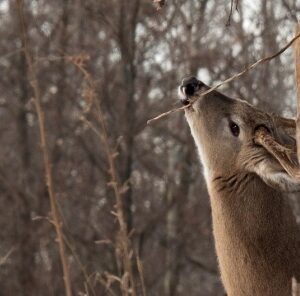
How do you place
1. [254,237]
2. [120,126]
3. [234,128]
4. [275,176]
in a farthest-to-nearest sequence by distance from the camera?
[120,126] < [234,128] < [254,237] < [275,176]

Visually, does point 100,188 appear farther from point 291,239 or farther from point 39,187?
point 291,239

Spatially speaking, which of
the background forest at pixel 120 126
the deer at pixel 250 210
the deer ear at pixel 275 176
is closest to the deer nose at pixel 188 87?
the deer at pixel 250 210

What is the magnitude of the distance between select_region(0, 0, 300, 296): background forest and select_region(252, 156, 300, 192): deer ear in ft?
25.7

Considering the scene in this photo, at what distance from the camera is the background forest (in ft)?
46.2

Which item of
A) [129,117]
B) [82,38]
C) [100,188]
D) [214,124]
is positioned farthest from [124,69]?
[214,124]

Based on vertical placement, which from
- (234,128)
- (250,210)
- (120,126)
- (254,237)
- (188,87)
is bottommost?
(254,237)

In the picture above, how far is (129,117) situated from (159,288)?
3.58 m

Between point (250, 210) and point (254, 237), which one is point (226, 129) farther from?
point (254, 237)

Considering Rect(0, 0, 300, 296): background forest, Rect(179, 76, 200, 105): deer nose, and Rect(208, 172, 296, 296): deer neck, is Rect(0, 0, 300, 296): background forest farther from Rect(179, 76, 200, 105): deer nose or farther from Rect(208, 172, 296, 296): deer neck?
Rect(208, 172, 296, 296): deer neck

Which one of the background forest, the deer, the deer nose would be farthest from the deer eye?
the background forest

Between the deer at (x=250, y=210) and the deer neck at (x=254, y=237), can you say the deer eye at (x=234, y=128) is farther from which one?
the deer neck at (x=254, y=237)

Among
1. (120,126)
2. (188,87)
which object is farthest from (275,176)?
(120,126)

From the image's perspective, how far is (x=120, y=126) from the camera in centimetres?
1455

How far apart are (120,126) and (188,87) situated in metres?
8.91
